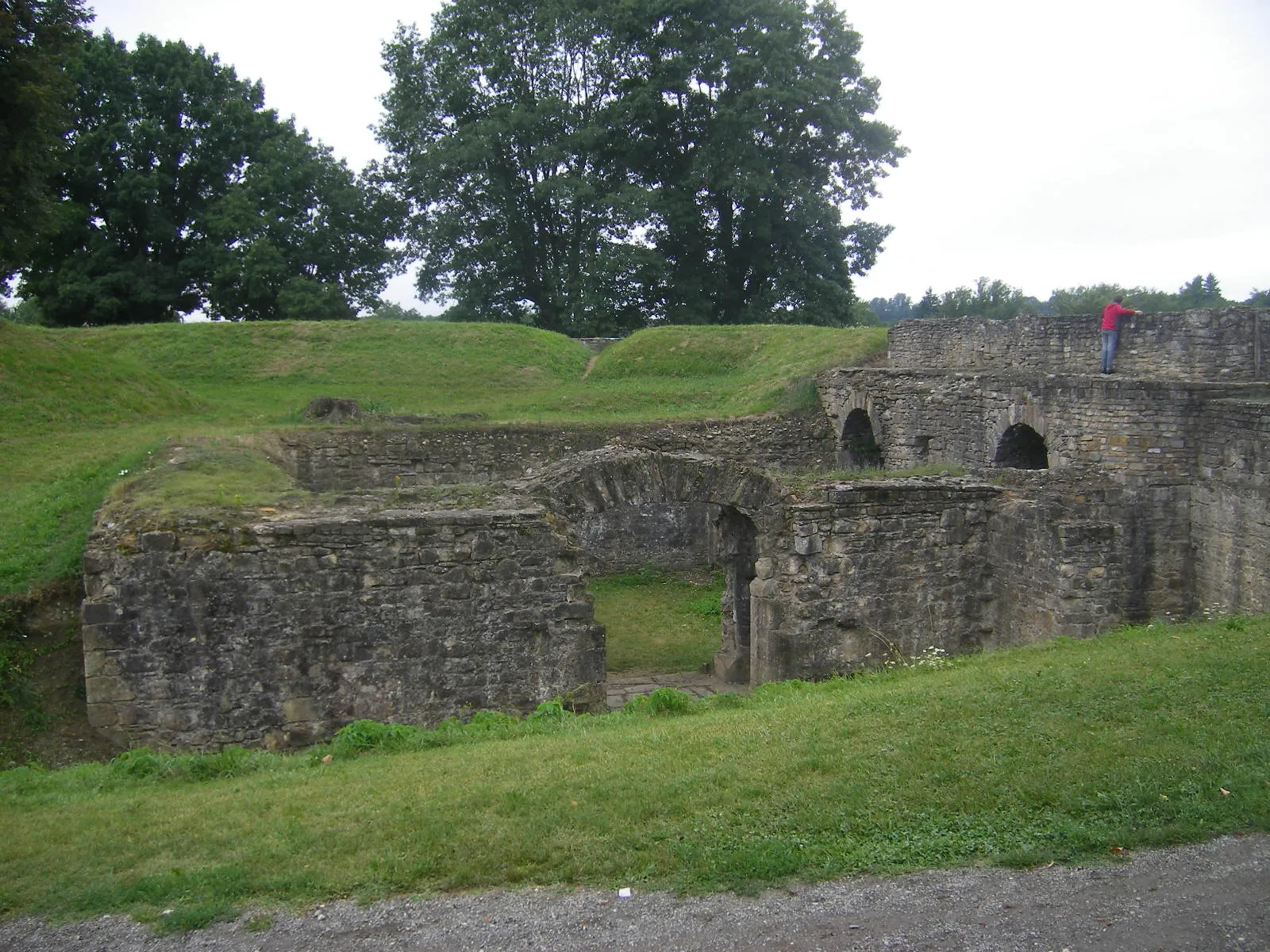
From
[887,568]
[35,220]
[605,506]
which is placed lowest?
[887,568]

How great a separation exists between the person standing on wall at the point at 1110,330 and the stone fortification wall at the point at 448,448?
557 cm

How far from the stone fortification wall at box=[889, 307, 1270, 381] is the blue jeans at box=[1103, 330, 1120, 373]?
14 cm

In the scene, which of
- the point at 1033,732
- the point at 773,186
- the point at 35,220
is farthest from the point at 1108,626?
the point at 773,186

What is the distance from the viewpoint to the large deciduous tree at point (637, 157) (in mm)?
36500

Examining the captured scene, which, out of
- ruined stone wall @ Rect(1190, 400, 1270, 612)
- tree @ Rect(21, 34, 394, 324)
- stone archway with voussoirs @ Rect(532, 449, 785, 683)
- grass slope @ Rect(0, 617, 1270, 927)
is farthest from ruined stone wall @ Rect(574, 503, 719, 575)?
tree @ Rect(21, 34, 394, 324)

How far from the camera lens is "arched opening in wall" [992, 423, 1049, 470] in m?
16.7

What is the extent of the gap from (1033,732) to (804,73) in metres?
34.1

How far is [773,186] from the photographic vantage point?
119 ft

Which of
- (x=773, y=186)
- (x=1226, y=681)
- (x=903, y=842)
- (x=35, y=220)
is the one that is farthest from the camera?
(x=773, y=186)

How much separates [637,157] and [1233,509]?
2913cm

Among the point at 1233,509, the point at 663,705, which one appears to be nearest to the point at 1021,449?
the point at 1233,509

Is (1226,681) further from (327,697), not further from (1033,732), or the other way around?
(327,697)

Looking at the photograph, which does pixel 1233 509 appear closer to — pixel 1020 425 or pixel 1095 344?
pixel 1020 425

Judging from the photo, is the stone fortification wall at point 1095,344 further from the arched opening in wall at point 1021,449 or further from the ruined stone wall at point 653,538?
the ruined stone wall at point 653,538
